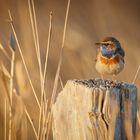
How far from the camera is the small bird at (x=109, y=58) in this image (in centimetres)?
358

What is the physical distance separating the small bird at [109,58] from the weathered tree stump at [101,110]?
1.07 metres

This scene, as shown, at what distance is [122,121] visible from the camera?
245 cm

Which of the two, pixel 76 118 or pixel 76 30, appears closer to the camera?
pixel 76 118

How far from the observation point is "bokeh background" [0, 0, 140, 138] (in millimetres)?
4980

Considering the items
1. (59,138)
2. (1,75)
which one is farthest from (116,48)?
(59,138)

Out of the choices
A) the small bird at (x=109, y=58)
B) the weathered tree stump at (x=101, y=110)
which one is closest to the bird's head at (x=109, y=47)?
the small bird at (x=109, y=58)

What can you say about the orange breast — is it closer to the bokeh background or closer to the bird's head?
the bird's head

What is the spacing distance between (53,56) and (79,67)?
58cm

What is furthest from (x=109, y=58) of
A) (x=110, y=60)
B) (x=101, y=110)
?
(x=101, y=110)

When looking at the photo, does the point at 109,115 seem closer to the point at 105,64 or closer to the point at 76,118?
the point at 76,118

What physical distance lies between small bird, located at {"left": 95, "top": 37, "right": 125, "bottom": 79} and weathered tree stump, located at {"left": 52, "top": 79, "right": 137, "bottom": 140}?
107 centimetres

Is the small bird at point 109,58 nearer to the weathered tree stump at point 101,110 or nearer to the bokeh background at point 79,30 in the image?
the weathered tree stump at point 101,110

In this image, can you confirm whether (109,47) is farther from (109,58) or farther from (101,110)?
(101,110)

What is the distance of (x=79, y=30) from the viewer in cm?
541
